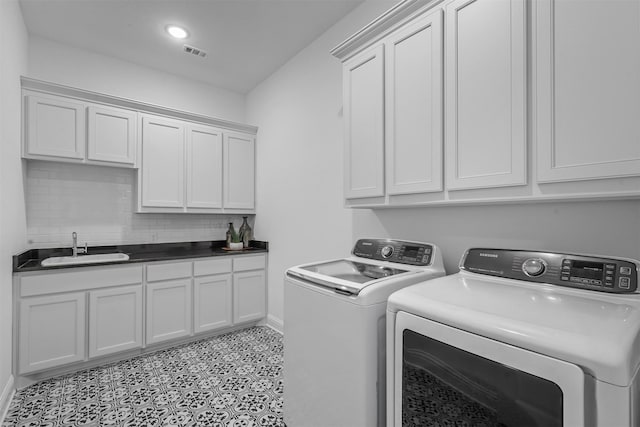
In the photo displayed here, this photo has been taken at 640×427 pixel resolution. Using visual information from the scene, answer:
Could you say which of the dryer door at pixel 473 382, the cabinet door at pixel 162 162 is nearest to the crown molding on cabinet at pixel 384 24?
the dryer door at pixel 473 382

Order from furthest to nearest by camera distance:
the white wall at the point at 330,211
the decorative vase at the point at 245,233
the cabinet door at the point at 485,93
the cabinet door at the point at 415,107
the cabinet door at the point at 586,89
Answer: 1. the decorative vase at the point at 245,233
2. the cabinet door at the point at 415,107
3. the white wall at the point at 330,211
4. the cabinet door at the point at 485,93
5. the cabinet door at the point at 586,89

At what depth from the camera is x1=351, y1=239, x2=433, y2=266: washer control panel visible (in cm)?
173

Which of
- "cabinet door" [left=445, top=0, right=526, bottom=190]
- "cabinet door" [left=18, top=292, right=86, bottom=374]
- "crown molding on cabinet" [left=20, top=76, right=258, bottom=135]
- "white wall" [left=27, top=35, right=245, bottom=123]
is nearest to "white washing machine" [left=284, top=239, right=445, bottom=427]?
"cabinet door" [left=445, top=0, right=526, bottom=190]

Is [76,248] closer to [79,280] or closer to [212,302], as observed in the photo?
[79,280]

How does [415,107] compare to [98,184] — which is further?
[98,184]

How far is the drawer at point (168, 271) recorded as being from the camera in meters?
2.78

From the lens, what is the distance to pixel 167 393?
7.08 feet

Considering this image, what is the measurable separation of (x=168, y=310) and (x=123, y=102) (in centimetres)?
202

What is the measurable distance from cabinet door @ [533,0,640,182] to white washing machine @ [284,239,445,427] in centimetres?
79

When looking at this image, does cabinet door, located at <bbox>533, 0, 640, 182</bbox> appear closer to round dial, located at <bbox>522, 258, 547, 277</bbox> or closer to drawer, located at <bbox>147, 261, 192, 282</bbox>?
round dial, located at <bbox>522, 258, 547, 277</bbox>

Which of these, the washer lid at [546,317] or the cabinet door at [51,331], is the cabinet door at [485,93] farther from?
the cabinet door at [51,331]

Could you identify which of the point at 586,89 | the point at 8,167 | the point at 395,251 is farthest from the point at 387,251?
the point at 8,167

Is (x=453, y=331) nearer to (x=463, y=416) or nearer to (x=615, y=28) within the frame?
(x=463, y=416)

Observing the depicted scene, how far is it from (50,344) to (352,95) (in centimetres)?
290
